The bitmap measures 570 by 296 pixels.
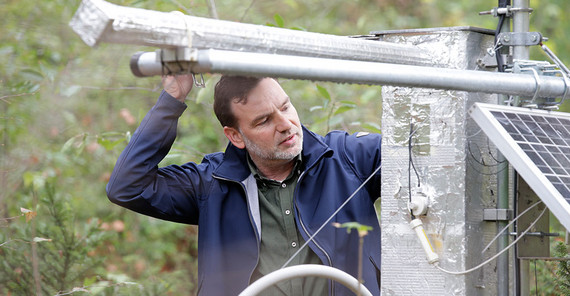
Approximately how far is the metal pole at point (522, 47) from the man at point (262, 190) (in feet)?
2.36

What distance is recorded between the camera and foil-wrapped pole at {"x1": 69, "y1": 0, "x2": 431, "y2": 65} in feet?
5.24

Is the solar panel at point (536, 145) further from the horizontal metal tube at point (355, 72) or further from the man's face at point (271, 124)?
the man's face at point (271, 124)

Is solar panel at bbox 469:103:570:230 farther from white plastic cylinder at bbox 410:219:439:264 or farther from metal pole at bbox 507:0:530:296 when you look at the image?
white plastic cylinder at bbox 410:219:439:264

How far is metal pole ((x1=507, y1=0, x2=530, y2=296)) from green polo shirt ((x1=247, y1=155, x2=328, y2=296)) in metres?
0.81

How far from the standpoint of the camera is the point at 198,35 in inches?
65.6

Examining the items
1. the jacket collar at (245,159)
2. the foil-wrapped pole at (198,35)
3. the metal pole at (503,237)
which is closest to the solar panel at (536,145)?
the metal pole at (503,237)

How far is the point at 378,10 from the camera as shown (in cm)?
785

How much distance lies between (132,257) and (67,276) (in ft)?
6.98

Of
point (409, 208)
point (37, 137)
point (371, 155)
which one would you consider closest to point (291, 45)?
point (409, 208)

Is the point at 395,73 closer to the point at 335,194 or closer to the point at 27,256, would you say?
the point at 335,194

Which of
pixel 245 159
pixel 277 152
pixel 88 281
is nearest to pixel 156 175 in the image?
pixel 245 159

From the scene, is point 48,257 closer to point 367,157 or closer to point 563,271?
point 367,157

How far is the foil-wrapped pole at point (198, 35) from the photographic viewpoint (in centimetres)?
160

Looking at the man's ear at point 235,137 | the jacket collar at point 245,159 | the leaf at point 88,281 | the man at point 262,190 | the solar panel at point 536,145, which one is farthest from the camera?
the leaf at point 88,281
